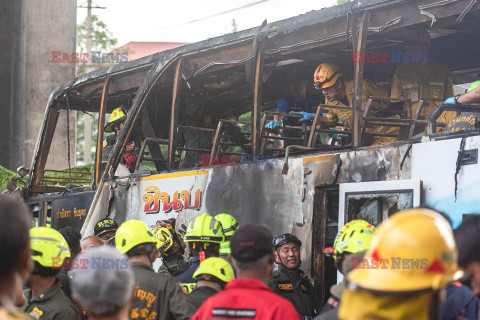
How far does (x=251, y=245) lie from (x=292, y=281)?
2.95 metres

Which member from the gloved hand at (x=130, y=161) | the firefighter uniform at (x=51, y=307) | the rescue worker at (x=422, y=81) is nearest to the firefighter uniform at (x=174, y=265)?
the firefighter uniform at (x=51, y=307)

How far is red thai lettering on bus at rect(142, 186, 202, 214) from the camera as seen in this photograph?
371 inches

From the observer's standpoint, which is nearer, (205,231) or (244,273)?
(244,273)

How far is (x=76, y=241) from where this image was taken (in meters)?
6.23

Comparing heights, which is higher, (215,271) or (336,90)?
(336,90)

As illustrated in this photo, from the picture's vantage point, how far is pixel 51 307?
14.3 feet

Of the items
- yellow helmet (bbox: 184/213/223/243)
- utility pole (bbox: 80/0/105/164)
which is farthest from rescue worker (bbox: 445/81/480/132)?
utility pole (bbox: 80/0/105/164)

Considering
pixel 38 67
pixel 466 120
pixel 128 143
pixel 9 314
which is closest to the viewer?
pixel 9 314

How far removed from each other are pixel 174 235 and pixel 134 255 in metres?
2.56

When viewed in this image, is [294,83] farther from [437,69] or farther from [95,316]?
[95,316]

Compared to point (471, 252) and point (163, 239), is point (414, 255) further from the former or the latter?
point (163, 239)

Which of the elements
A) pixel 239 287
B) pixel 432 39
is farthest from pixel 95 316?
pixel 432 39

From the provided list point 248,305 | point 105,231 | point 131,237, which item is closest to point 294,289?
point 131,237

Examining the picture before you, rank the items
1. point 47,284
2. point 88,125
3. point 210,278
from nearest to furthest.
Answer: point 47,284
point 210,278
point 88,125
